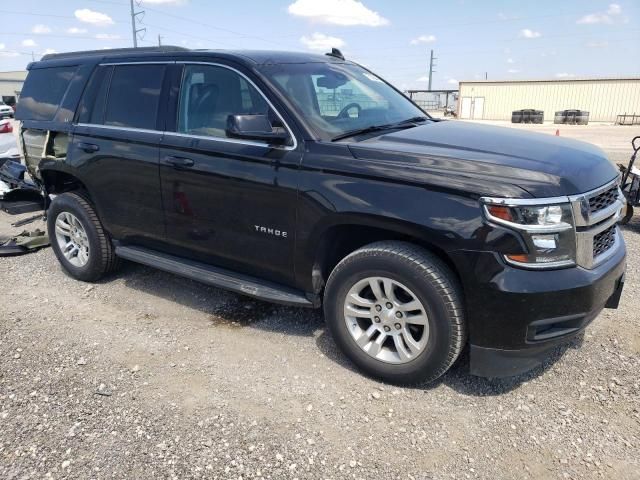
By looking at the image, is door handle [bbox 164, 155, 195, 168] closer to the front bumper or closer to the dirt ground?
the dirt ground

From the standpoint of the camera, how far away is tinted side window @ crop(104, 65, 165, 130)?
398cm

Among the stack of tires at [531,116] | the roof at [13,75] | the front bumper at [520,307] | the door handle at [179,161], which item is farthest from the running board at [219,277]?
the roof at [13,75]

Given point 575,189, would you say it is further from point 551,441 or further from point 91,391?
point 91,391

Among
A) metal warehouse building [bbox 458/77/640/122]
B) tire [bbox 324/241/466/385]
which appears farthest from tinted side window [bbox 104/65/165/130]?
metal warehouse building [bbox 458/77/640/122]

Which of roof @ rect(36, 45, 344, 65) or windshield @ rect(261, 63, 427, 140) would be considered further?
roof @ rect(36, 45, 344, 65)

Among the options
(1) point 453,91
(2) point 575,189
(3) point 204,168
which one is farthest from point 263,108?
(1) point 453,91

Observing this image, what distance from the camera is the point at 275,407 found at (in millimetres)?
2955

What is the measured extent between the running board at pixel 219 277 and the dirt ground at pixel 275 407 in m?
0.43

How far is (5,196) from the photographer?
24.6ft

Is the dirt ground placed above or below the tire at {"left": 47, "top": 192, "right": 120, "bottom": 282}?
below

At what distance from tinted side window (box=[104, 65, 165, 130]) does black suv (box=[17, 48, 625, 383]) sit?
0.05ft

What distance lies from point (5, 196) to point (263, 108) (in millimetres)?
5975

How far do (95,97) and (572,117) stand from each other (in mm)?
42627

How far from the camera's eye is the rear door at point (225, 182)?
3.30 m
